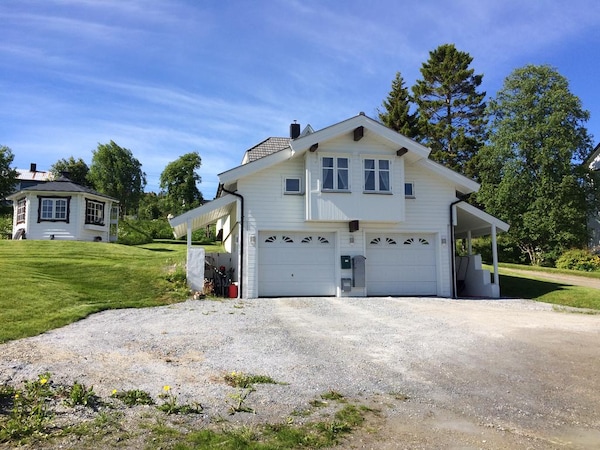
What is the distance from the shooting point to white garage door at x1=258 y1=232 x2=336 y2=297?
16375 millimetres

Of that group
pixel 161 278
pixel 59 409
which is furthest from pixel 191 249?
pixel 59 409

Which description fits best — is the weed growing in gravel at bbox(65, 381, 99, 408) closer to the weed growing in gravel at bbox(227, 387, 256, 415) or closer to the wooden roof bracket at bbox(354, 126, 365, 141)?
the weed growing in gravel at bbox(227, 387, 256, 415)

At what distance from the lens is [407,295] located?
56.9ft

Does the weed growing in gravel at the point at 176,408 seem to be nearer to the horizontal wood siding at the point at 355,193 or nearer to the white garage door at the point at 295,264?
the white garage door at the point at 295,264

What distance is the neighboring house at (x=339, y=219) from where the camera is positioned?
16.2 m

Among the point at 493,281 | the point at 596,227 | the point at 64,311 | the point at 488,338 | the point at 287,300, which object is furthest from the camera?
the point at 596,227

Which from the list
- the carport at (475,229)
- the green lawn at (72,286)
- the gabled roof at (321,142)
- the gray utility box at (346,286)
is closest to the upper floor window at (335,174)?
the gabled roof at (321,142)

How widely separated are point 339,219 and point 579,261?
1789cm

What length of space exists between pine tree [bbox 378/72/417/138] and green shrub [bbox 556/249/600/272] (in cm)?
1616

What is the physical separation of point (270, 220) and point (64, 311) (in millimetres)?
7440

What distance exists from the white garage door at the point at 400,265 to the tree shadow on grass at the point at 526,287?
338 centimetres

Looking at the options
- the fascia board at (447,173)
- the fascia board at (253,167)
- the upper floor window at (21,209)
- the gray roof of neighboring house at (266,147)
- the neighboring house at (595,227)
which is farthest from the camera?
the neighboring house at (595,227)

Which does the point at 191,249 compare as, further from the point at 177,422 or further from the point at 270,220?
the point at 177,422

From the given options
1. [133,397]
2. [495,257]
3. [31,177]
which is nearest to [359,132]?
[495,257]
